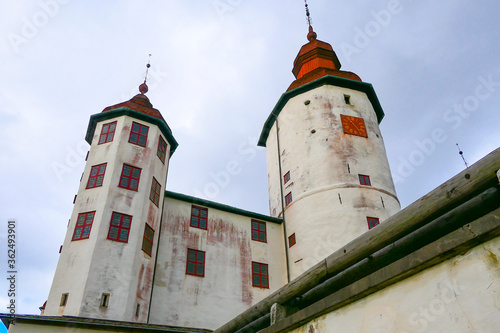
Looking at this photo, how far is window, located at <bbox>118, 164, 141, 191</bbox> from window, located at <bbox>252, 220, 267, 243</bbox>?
8104mm

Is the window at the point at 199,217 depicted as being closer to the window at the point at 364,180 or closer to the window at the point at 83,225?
the window at the point at 83,225

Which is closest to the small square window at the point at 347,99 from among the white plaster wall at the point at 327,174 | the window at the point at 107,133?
the white plaster wall at the point at 327,174

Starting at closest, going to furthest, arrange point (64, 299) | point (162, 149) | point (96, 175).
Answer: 1. point (64, 299)
2. point (96, 175)
3. point (162, 149)

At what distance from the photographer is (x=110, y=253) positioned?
56.0 ft

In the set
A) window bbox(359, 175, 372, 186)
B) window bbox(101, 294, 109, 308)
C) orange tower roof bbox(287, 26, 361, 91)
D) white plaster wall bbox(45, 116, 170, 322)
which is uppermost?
orange tower roof bbox(287, 26, 361, 91)

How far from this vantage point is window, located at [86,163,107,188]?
19.6m

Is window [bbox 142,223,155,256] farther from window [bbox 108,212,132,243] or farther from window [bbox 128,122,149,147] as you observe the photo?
window [bbox 128,122,149,147]

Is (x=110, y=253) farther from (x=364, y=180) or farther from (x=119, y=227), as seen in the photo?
(x=364, y=180)

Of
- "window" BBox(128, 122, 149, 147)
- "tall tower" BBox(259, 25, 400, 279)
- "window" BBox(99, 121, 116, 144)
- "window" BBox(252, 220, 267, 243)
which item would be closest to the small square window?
"tall tower" BBox(259, 25, 400, 279)

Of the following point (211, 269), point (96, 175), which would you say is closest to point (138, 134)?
point (96, 175)

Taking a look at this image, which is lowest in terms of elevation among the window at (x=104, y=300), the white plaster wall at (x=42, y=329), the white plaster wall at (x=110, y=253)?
the white plaster wall at (x=42, y=329)

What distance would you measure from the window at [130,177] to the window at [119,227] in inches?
73.3

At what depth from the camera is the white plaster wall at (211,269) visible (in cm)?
1850

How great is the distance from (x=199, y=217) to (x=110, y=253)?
6242 millimetres
